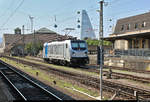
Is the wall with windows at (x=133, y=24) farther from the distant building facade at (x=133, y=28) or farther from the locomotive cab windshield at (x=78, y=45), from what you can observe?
the locomotive cab windshield at (x=78, y=45)

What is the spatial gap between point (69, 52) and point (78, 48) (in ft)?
3.83

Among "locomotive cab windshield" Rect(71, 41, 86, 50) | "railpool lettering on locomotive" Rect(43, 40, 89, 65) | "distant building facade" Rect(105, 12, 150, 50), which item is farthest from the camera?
"distant building facade" Rect(105, 12, 150, 50)

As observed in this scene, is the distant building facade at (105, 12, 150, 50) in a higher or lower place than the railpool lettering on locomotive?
higher

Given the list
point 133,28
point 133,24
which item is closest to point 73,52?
point 133,28

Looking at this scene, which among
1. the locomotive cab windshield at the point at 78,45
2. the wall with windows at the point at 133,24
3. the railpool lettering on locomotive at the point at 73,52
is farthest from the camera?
the wall with windows at the point at 133,24

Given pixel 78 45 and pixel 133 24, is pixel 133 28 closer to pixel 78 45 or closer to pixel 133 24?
pixel 133 24

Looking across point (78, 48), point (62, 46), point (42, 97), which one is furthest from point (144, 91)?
point (62, 46)

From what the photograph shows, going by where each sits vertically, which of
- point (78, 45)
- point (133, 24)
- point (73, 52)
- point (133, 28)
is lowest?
point (73, 52)

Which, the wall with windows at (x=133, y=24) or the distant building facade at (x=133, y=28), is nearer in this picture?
the distant building facade at (x=133, y=28)

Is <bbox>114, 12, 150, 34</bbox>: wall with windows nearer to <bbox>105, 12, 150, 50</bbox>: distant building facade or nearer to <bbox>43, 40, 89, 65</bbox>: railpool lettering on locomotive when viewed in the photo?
<bbox>105, 12, 150, 50</bbox>: distant building facade

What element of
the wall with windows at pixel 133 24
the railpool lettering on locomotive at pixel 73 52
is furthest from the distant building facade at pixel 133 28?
the railpool lettering on locomotive at pixel 73 52

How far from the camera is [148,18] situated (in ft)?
142

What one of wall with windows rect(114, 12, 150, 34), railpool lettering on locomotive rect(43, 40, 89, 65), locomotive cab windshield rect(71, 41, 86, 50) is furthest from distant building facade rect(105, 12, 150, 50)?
locomotive cab windshield rect(71, 41, 86, 50)

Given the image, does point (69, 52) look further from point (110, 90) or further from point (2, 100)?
point (2, 100)
